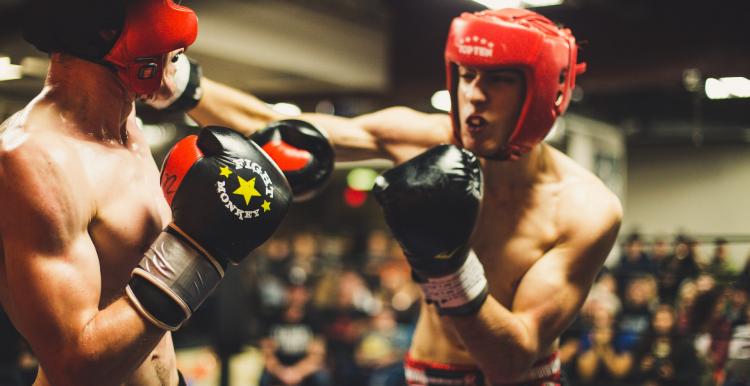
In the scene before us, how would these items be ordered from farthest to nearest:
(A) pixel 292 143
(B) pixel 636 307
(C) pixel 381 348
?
(B) pixel 636 307, (C) pixel 381 348, (A) pixel 292 143

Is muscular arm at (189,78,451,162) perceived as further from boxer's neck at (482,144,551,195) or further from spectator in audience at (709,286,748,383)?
spectator in audience at (709,286,748,383)

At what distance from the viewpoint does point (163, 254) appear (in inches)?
60.0

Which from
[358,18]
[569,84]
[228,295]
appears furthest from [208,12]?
[569,84]

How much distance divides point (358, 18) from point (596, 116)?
6130 mm

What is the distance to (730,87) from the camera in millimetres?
6613

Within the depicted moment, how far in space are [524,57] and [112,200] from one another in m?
1.16

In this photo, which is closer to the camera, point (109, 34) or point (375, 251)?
point (109, 34)

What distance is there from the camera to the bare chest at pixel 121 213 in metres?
1.63

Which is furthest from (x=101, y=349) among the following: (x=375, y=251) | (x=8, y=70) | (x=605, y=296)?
(x=8, y=70)

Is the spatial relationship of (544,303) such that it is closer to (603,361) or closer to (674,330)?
(674,330)

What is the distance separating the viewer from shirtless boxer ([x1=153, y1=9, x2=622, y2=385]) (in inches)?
74.0

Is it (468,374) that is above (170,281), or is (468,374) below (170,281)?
below

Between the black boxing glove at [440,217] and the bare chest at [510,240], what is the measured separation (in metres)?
0.47

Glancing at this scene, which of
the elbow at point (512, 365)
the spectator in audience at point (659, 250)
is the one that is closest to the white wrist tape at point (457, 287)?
the elbow at point (512, 365)
